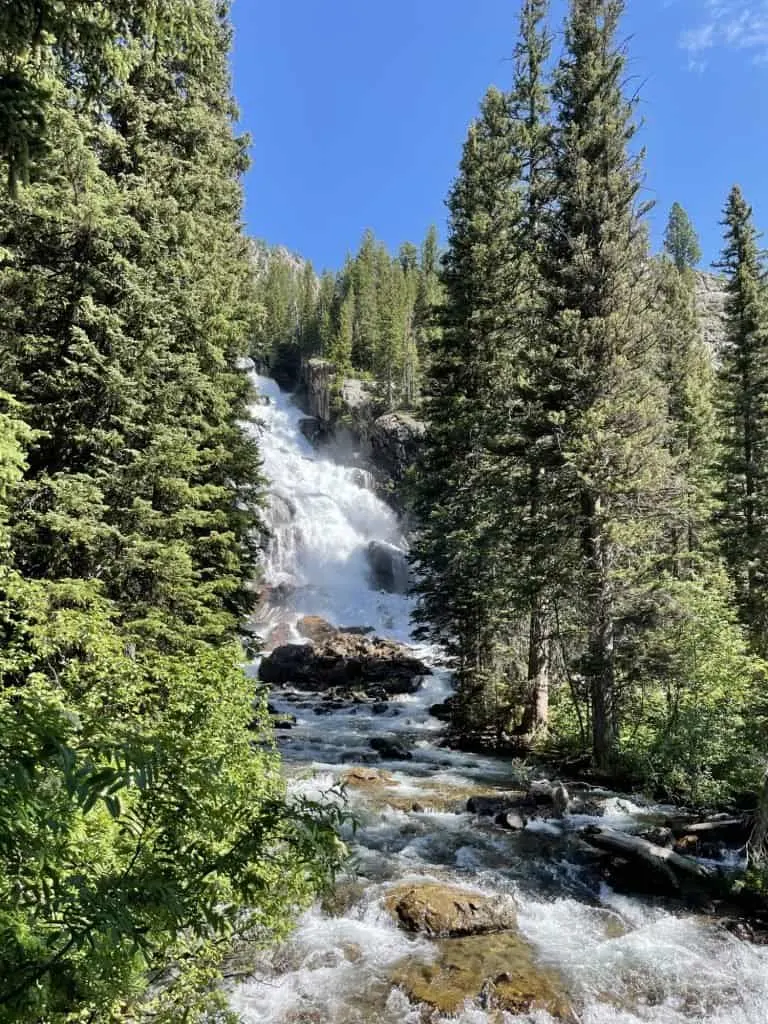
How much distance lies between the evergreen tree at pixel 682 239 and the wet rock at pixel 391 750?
89533 mm

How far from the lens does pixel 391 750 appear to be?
52.3ft

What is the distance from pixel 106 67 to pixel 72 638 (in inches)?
196

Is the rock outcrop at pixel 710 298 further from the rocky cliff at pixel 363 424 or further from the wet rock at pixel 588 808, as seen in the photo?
the wet rock at pixel 588 808

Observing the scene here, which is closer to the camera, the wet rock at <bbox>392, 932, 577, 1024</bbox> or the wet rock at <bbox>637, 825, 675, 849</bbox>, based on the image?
the wet rock at <bbox>392, 932, 577, 1024</bbox>

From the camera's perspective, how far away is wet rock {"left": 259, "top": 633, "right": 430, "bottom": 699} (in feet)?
89.7

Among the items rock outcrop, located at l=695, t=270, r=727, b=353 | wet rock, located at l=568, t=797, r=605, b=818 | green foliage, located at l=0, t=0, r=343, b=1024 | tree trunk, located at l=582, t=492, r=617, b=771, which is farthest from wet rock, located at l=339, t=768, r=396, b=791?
rock outcrop, located at l=695, t=270, r=727, b=353

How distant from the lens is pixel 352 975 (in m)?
6.22

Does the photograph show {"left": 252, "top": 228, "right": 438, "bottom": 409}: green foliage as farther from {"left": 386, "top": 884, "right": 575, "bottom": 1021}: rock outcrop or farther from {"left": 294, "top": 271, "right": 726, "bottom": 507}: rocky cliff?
{"left": 386, "top": 884, "right": 575, "bottom": 1021}: rock outcrop

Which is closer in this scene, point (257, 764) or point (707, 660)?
point (257, 764)

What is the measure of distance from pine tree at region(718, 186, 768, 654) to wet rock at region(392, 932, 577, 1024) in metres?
20.2

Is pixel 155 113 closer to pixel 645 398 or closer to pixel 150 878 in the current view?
pixel 645 398

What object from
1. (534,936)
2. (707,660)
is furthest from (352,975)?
(707,660)

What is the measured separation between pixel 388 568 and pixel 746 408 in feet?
77.2

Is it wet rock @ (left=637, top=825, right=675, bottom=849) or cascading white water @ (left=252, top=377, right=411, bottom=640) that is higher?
cascading white water @ (left=252, top=377, right=411, bottom=640)
